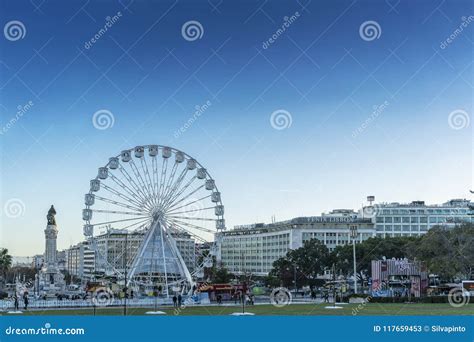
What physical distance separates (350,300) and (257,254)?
55.8 meters

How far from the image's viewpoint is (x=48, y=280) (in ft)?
251

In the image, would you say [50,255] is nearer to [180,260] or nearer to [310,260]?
[310,260]

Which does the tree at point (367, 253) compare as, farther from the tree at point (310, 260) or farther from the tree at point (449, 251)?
the tree at point (449, 251)

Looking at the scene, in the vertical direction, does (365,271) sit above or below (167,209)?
below

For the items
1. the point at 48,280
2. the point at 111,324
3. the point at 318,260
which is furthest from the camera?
the point at 48,280

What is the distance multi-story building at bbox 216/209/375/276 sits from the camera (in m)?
88.6

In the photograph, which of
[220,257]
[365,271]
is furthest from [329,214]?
[365,271]

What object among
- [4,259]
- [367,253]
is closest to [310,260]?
[367,253]

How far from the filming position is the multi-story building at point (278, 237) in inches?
3487

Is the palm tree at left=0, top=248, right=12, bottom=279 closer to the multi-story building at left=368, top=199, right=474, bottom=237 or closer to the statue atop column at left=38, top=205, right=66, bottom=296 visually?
the statue atop column at left=38, top=205, right=66, bottom=296

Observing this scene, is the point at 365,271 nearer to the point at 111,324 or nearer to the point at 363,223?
the point at 363,223

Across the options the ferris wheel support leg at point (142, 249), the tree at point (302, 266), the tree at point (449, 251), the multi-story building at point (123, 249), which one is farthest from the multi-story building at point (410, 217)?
the ferris wheel support leg at point (142, 249)

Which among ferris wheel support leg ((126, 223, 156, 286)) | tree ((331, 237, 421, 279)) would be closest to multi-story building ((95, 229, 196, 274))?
ferris wheel support leg ((126, 223, 156, 286))

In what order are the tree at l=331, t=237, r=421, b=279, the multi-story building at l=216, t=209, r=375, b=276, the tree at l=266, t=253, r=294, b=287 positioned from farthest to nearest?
the multi-story building at l=216, t=209, r=375, b=276 < the tree at l=331, t=237, r=421, b=279 < the tree at l=266, t=253, r=294, b=287
